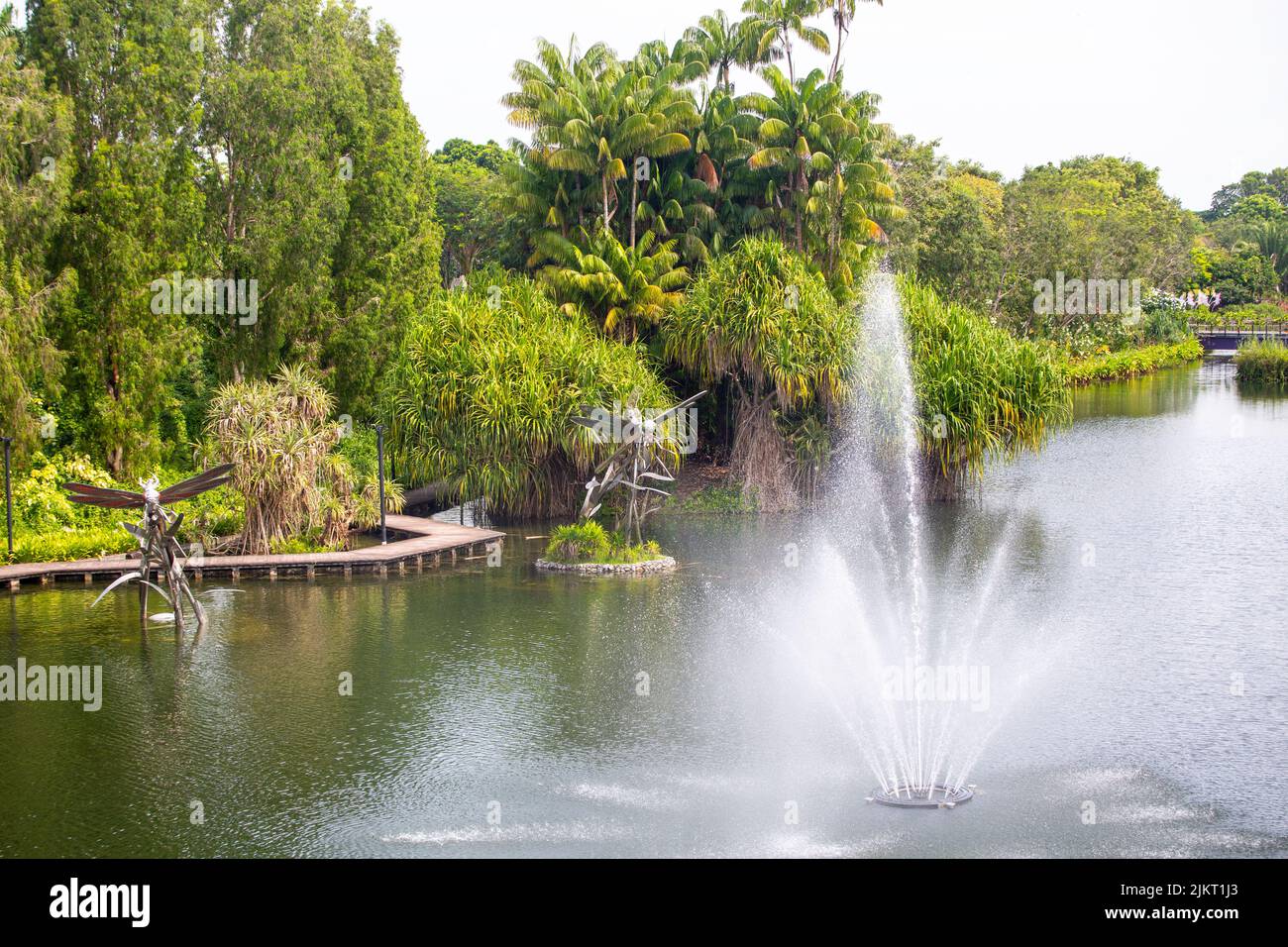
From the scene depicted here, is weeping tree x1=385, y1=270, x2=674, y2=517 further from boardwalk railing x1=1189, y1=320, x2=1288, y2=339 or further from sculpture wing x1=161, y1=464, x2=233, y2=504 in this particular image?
boardwalk railing x1=1189, y1=320, x2=1288, y2=339

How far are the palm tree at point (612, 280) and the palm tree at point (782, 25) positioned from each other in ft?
28.2

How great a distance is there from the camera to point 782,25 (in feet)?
140

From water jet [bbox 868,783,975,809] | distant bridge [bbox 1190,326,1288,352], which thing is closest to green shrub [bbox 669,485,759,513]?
water jet [bbox 868,783,975,809]

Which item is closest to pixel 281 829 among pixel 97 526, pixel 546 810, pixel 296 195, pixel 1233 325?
pixel 546 810

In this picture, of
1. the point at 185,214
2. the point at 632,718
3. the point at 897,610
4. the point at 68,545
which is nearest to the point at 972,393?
the point at 897,610

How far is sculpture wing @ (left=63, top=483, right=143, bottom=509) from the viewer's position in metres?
22.7

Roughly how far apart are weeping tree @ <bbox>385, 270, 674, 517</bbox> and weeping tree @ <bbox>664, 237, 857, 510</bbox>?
2221 millimetres

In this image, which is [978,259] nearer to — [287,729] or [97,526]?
[97,526]

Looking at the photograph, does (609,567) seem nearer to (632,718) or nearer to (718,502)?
(718,502)

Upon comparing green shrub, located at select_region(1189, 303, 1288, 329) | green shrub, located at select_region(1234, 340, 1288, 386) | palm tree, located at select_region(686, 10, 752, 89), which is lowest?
green shrub, located at select_region(1234, 340, 1288, 386)

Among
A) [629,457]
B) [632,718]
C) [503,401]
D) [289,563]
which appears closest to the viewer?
[632,718]

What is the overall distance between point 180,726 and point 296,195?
20.9 m

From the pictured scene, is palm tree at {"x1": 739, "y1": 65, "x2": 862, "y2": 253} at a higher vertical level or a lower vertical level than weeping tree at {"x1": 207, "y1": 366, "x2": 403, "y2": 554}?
higher

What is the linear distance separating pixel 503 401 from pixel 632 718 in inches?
618
